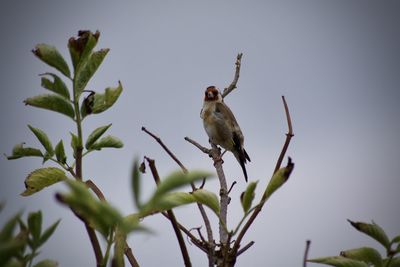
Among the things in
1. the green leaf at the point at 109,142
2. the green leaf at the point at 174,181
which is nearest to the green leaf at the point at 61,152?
the green leaf at the point at 109,142

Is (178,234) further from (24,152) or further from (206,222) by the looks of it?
(24,152)

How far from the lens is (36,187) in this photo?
1.87 m

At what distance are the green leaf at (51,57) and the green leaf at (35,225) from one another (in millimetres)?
521

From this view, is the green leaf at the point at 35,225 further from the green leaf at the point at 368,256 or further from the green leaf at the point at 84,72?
the green leaf at the point at 368,256

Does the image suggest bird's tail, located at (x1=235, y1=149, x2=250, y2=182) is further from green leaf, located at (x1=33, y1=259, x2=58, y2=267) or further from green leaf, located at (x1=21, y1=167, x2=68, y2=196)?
green leaf, located at (x1=33, y1=259, x2=58, y2=267)

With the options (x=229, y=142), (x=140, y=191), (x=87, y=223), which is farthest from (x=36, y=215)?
(x=229, y=142)

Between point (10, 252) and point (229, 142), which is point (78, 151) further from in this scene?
point (229, 142)

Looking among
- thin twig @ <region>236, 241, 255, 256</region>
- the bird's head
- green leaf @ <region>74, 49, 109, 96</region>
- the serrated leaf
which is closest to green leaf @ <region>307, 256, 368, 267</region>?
thin twig @ <region>236, 241, 255, 256</region>

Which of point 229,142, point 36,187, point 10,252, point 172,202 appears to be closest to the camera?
point 10,252

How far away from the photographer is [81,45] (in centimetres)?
145

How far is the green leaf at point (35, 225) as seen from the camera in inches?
45.6

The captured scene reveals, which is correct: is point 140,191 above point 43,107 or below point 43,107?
below

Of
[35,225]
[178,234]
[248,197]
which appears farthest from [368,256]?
[35,225]

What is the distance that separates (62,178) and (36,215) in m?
0.58
